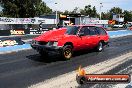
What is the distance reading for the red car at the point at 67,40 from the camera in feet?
42.8

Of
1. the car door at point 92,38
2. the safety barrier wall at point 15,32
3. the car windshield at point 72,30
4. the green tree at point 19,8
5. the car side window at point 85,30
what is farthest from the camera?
the green tree at point 19,8

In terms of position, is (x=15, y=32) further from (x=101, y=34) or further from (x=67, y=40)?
(x=67, y=40)

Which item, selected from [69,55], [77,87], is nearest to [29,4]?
[69,55]

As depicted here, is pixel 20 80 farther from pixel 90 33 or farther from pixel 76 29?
pixel 90 33

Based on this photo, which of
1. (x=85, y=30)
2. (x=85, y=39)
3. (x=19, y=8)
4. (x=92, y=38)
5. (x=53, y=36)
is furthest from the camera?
(x=19, y=8)

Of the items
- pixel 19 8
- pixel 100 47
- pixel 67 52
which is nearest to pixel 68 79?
pixel 67 52

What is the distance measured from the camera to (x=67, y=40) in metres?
13.5

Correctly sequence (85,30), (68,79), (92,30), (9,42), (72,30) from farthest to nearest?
(9,42), (92,30), (85,30), (72,30), (68,79)

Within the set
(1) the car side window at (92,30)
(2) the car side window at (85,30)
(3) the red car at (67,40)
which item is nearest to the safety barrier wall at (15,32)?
(3) the red car at (67,40)

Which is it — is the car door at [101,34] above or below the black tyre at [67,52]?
above

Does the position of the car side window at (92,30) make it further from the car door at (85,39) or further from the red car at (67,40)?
the car door at (85,39)

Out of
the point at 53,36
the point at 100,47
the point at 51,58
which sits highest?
the point at 53,36

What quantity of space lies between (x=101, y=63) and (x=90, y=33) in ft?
11.6

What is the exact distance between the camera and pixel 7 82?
28.8 ft
